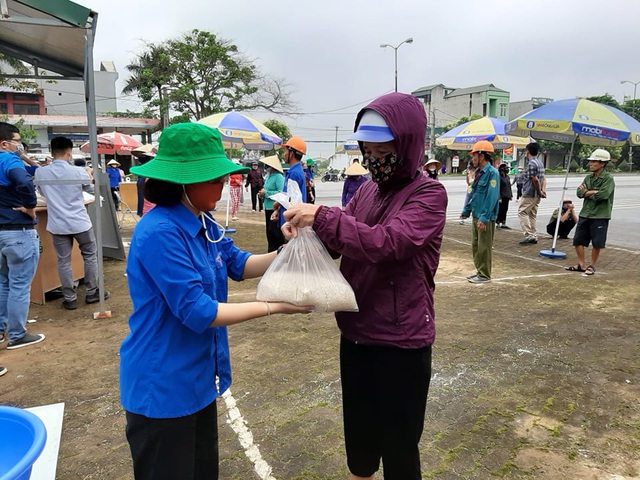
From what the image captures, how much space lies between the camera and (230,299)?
5730 mm

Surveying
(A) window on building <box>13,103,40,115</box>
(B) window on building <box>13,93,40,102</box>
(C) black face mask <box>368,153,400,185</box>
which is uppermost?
(B) window on building <box>13,93,40,102</box>

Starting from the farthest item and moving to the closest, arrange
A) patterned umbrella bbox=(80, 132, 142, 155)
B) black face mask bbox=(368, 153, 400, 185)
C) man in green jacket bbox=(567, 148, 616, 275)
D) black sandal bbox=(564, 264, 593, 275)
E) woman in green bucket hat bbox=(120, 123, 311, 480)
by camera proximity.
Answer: patterned umbrella bbox=(80, 132, 142, 155)
black sandal bbox=(564, 264, 593, 275)
man in green jacket bbox=(567, 148, 616, 275)
black face mask bbox=(368, 153, 400, 185)
woman in green bucket hat bbox=(120, 123, 311, 480)

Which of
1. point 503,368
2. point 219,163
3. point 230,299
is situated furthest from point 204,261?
point 230,299

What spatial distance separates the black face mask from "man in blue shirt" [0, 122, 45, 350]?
3.83 m

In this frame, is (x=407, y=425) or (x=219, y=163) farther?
(x=407, y=425)

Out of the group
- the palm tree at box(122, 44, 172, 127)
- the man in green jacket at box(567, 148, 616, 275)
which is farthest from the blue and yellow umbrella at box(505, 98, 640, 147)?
the palm tree at box(122, 44, 172, 127)

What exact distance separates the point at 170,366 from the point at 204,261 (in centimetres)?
39

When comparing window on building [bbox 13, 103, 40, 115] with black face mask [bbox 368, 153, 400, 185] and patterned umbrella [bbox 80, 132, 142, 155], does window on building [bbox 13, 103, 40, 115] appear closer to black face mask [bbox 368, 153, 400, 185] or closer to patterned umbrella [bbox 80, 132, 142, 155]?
patterned umbrella [bbox 80, 132, 142, 155]

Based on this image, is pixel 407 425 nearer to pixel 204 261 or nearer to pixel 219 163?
pixel 204 261

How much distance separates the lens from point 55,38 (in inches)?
162

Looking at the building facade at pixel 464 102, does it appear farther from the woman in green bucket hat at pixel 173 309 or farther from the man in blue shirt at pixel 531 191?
the woman in green bucket hat at pixel 173 309

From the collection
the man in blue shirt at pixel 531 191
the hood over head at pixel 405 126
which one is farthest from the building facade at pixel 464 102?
the hood over head at pixel 405 126

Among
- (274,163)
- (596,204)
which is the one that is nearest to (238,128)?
(274,163)

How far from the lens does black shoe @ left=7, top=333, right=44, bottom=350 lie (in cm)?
430
